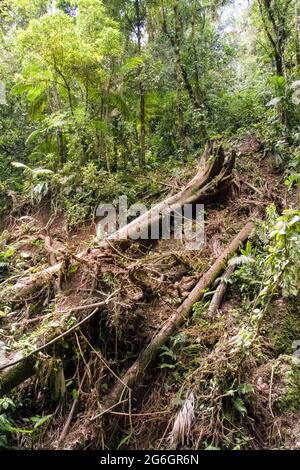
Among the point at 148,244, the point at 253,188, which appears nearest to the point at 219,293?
the point at 148,244

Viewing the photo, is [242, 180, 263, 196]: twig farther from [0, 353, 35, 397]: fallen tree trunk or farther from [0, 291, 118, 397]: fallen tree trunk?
[0, 353, 35, 397]: fallen tree trunk

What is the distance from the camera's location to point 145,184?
23.8ft

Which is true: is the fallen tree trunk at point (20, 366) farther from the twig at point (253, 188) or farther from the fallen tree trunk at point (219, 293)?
the twig at point (253, 188)

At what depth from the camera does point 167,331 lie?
12.7 ft

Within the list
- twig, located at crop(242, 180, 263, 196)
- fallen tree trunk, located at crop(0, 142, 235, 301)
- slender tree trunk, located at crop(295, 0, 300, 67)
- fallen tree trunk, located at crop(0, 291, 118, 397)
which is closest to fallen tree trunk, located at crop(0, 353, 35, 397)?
fallen tree trunk, located at crop(0, 291, 118, 397)

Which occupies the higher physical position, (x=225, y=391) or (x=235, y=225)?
(x=235, y=225)

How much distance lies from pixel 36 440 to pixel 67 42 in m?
6.00

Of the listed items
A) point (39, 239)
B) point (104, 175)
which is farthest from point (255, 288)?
point (104, 175)

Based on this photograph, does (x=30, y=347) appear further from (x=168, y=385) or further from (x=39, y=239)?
(x=39, y=239)

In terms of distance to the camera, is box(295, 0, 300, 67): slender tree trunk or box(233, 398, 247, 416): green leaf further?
box(295, 0, 300, 67): slender tree trunk

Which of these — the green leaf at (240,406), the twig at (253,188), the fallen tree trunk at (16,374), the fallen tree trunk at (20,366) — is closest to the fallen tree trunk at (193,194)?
the twig at (253,188)

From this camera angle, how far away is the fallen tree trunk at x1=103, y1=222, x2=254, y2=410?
3.49m

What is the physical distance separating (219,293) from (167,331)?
0.78 metres

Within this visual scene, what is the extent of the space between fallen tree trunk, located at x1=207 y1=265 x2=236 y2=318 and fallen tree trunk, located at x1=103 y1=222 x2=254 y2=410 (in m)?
0.14
